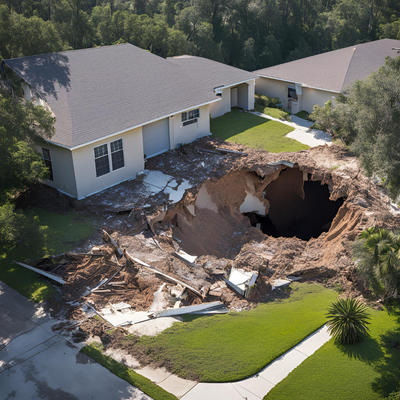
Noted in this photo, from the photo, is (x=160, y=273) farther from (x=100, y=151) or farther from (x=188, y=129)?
(x=188, y=129)

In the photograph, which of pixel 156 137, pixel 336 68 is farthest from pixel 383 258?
pixel 336 68

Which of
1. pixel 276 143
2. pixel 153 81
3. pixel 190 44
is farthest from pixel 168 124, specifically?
pixel 190 44

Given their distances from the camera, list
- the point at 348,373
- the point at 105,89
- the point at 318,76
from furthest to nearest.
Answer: the point at 318,76
the point at 105,89
the point at 348,373

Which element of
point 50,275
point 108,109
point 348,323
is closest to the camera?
point 348,323

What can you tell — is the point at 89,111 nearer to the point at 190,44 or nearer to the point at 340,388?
the point at 340,388

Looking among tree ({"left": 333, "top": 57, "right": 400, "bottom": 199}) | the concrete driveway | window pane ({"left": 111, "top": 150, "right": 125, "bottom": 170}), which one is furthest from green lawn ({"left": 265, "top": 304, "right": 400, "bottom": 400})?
window pane ({"left": 111, "top": 150, "right": 125, "bottom": 170})
